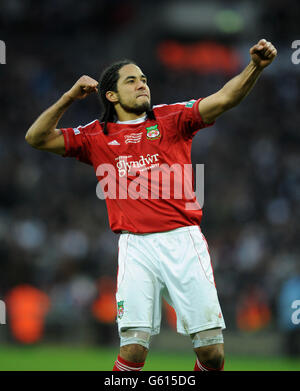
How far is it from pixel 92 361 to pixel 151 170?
6.41 meters

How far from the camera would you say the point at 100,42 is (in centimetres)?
2423

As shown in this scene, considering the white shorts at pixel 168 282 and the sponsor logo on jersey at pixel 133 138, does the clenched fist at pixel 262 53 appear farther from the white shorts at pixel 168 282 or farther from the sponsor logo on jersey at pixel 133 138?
the white shorts at pixel 168 282

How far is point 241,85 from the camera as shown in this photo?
16.3 feet

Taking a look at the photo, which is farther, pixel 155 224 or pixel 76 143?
pixel 76 143

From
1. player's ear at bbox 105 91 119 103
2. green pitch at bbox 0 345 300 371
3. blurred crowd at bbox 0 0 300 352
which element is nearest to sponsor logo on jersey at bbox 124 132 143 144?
player's ear at bbox 105 91 119 103

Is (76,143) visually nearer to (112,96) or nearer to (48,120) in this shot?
(48,120)

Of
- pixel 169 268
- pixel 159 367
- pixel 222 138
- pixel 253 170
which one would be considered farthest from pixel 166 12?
pixel 169 268

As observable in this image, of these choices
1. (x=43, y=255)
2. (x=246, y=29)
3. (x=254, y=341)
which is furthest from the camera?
(x=246, y=29)

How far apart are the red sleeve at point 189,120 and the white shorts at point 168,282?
0.75 metres

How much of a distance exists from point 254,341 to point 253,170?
5.94 metres

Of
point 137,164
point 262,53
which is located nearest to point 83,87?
point 137,164

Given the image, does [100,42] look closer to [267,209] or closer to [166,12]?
[166,12]

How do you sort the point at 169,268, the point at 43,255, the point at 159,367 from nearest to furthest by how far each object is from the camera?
the point at 169,268
the point at 159,367
the point at 43,255

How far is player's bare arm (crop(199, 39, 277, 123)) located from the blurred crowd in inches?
291
